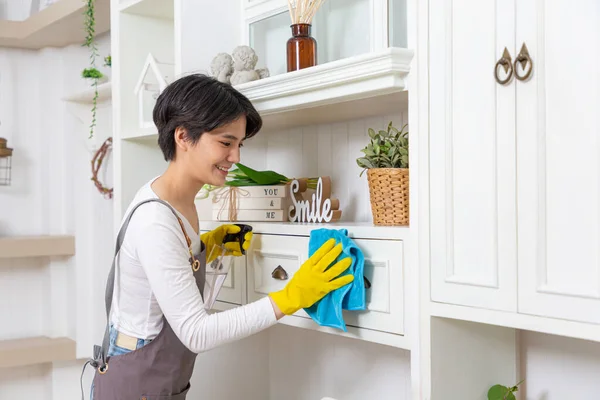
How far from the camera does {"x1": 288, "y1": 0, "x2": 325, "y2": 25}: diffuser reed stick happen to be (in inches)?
69.5

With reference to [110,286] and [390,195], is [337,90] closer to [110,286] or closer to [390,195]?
[390,195]

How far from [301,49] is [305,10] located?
0.35 feet

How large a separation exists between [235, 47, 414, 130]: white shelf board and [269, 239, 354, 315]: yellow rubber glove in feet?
1.15

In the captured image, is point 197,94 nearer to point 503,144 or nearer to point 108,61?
point 503,144

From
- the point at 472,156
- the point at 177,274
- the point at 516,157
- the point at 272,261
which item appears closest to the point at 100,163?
the point at 272,261

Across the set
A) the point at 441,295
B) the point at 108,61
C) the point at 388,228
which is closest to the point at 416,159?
the point at 388,228

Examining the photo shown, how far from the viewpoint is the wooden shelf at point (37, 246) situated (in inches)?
114

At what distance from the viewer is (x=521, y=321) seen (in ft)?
4.07

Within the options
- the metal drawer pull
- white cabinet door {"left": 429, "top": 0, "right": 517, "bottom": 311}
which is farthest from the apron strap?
white cabinet door {"left": 429, "top": 0, "right": 517, "bottom": 311}

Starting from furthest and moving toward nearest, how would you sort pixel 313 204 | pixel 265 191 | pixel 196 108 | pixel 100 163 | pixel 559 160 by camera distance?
pixel 100 163 < pixel 265 191 < pixel 313 204 < pixel 196 108 < pixel 559 160

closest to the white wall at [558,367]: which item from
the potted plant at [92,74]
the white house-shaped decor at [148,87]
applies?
the white house-shaped decor at [148,87]

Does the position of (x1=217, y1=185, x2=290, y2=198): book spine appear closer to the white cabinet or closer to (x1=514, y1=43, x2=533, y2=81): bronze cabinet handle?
the white cabinet

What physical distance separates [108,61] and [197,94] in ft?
4.79

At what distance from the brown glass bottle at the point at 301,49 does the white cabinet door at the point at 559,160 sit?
25.2 inches
